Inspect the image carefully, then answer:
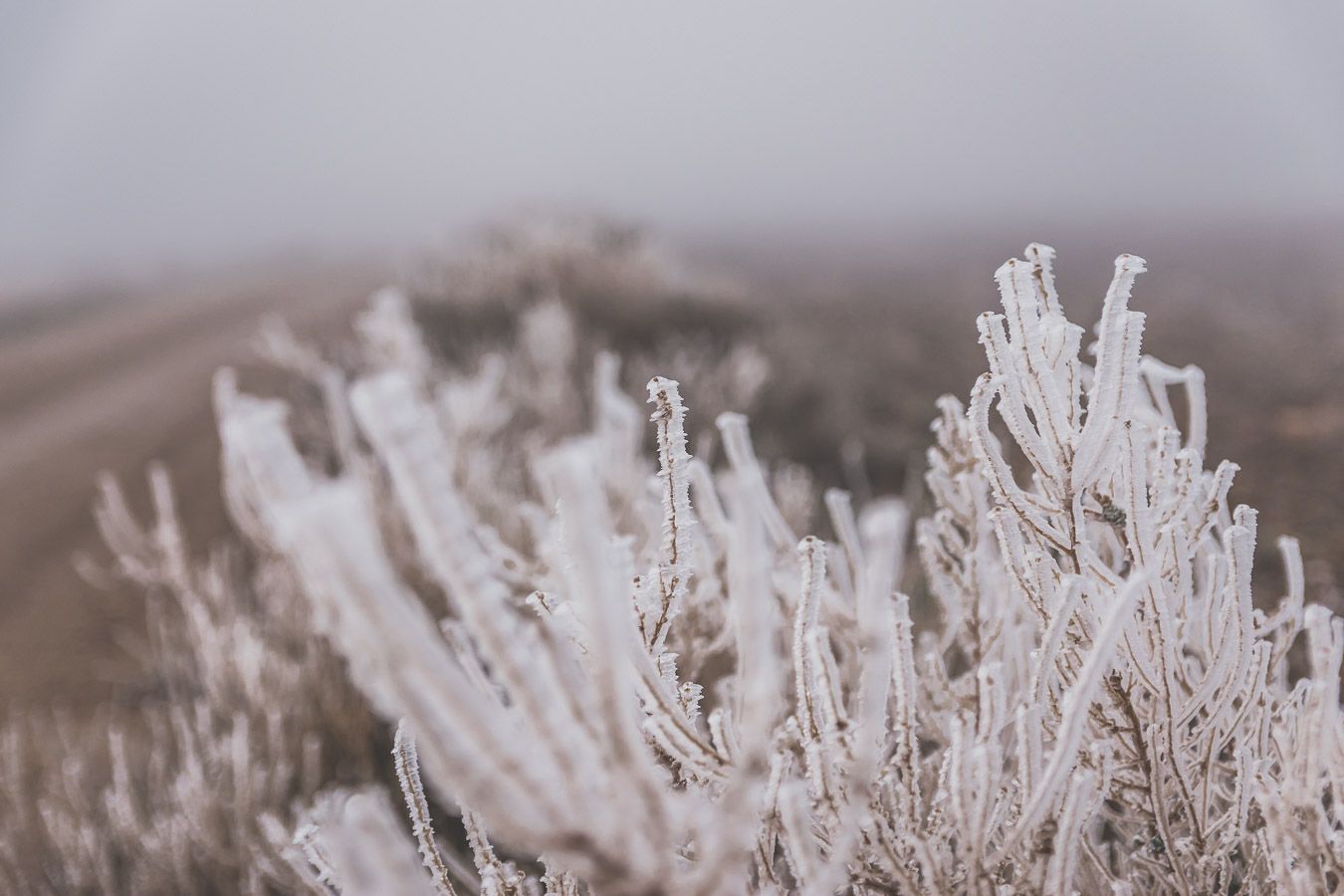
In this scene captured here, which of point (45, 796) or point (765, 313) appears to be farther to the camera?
point (765, 313)

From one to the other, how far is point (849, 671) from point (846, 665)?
0.9 inches

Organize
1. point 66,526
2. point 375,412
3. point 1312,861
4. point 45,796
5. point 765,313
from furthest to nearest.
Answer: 1. point 765,313
2. point 66,526
3. point 45,796
4. point 1312,861
5. point 375,412

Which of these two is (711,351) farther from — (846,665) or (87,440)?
(846,665)

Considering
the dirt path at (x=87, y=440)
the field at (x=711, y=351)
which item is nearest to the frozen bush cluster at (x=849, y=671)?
the field at (x=711, y=351)

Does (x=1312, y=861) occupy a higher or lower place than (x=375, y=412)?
lower

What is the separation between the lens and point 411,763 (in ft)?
2.40

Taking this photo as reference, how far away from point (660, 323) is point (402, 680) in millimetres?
5906

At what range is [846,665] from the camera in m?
1.37

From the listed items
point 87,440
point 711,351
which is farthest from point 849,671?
point 87,440

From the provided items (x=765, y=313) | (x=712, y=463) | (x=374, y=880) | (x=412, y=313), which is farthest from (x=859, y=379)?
(x=374, y=880)

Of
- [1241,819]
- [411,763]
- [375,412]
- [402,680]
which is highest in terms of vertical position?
[375,412]

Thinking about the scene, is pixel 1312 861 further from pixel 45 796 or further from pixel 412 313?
pixel 412 313

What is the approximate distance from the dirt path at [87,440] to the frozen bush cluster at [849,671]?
10.9ft

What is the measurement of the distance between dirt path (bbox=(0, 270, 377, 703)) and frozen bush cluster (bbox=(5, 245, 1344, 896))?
3.33 m
